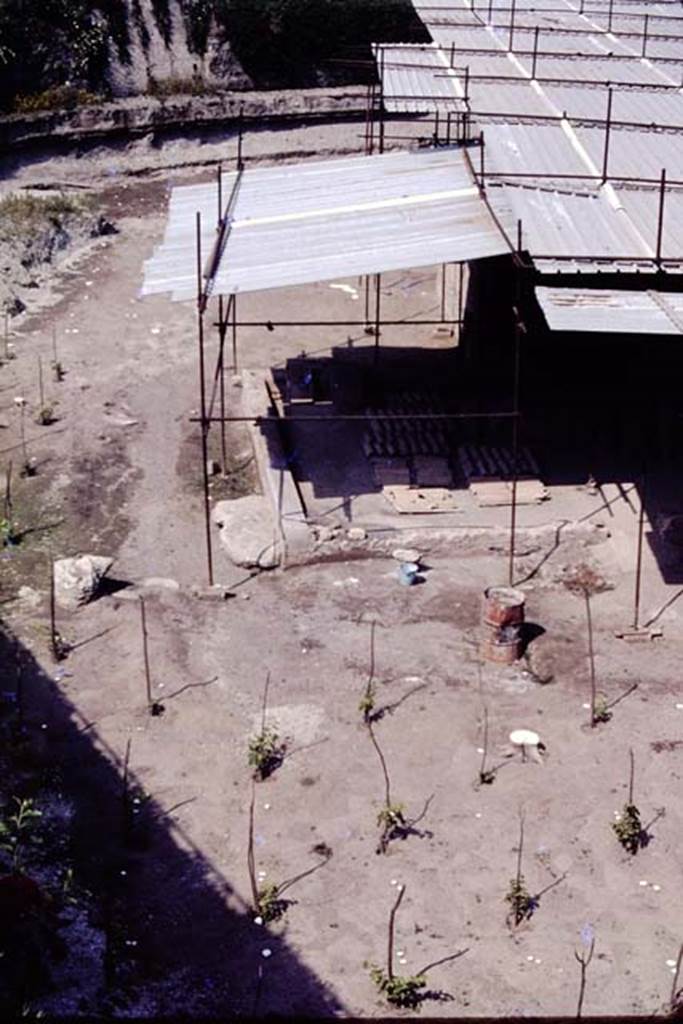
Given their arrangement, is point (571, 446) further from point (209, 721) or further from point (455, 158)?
point (209, 721)

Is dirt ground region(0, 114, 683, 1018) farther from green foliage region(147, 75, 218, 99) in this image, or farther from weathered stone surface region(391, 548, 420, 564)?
green foliage region(147, 75, 218, 99)

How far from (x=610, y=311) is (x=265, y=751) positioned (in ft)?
15.6

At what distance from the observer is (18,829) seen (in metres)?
10.4

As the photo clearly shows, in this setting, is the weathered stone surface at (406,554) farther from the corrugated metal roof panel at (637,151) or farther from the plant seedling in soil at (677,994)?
the plant seedling in soil at (677,994)

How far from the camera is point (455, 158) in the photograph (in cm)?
1653

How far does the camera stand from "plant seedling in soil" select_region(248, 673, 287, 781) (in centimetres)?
1124

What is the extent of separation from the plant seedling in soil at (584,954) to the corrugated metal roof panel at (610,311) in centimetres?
500

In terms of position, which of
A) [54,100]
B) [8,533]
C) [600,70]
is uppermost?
[600,70]

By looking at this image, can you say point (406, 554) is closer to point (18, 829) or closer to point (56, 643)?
point (56, 643)

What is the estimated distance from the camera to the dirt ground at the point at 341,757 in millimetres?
9492

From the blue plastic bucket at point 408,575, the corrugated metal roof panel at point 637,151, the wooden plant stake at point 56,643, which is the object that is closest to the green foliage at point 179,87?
the corrugated metal roof panel at point 637,151

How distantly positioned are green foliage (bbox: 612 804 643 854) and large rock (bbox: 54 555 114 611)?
513 centimetres

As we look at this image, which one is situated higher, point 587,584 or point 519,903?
point 587,584

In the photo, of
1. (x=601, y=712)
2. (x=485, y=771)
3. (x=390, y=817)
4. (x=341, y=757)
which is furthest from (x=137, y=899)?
(x=601, y=712)
